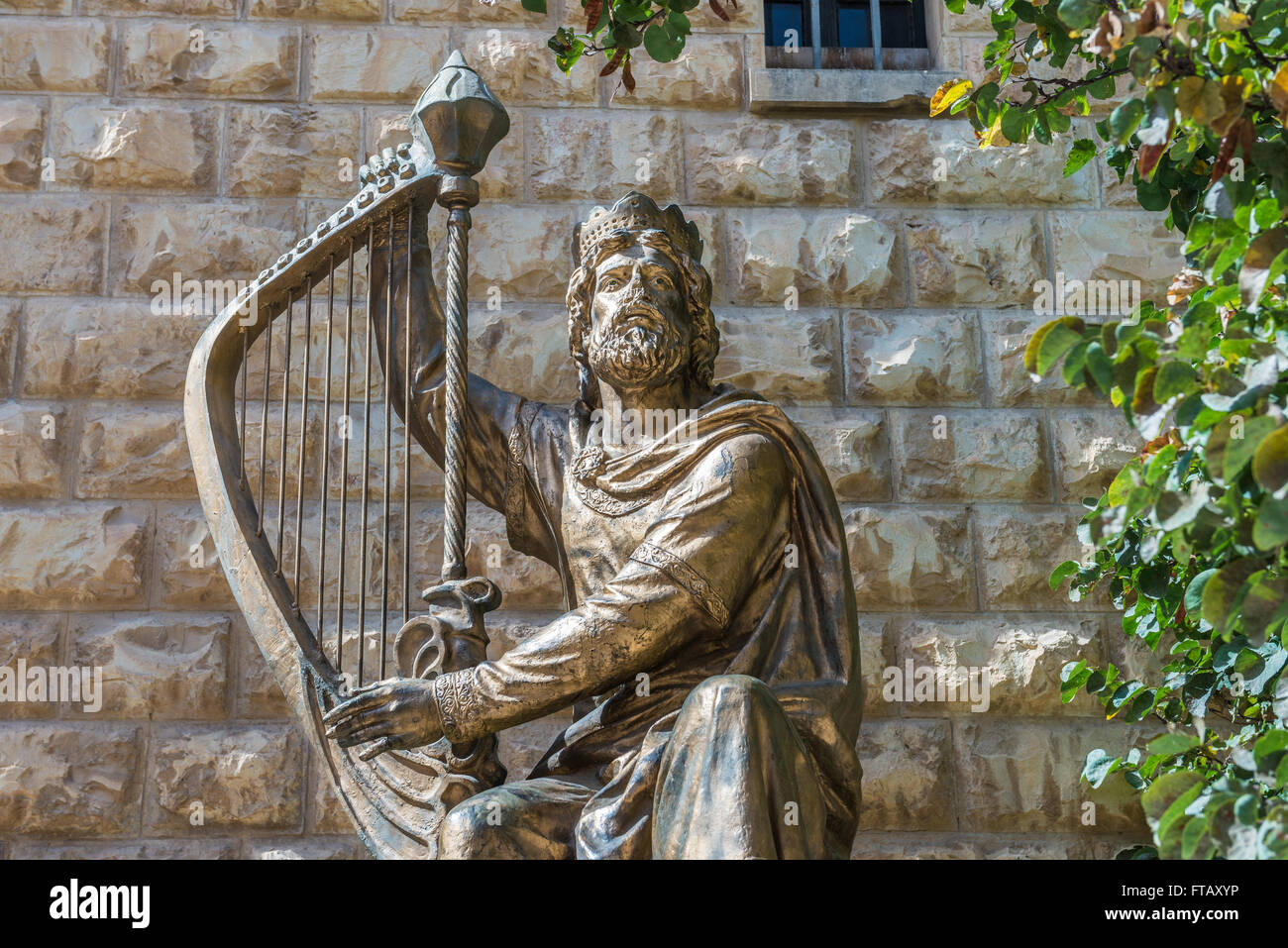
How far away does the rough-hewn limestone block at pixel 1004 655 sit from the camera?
5.20m

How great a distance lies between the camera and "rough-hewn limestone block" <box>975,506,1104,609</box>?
5.33 metres

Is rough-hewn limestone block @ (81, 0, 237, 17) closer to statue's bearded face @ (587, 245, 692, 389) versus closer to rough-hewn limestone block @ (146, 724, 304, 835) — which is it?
rough-hewn limestone block @ (146, 724, 304, 835)

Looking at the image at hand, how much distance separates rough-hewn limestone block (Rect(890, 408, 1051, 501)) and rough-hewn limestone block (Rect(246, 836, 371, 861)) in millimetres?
1935

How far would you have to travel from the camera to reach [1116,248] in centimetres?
575

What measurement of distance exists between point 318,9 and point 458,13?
1.50 ft

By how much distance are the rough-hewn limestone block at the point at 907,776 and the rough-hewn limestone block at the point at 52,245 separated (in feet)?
9.08

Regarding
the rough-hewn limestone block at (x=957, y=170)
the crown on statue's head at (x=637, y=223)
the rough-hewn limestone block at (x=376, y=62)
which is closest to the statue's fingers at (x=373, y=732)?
the crown on statue's head at (x=637, y=223)

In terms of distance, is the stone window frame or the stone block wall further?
the stone window frame

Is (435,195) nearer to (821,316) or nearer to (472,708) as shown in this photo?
(472,708)

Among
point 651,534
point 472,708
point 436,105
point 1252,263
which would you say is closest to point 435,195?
point 436,105

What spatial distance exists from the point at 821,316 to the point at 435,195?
6.66 ft

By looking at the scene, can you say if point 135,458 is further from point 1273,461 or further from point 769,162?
point 1273,461

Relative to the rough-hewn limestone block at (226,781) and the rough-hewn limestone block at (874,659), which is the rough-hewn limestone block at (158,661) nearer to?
the rough-hewn limestone block at (226,781)

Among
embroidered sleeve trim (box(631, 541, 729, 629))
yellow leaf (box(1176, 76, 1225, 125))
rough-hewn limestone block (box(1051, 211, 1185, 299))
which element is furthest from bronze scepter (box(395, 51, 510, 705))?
rough-hewn limestone block (box(1051, 211, 1185, 299))
